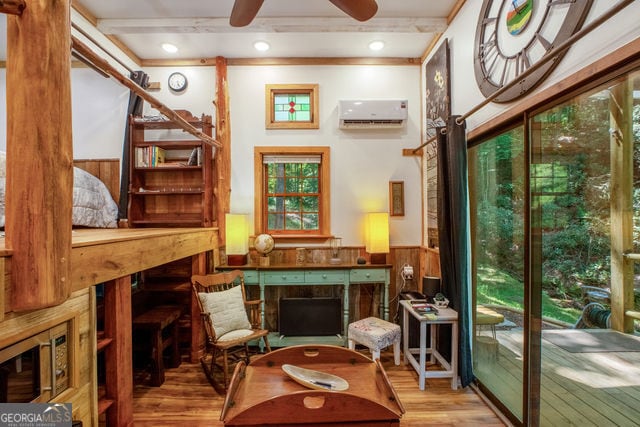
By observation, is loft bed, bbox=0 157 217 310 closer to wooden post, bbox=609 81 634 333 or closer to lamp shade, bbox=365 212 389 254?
lamp shade, bbox=365 212 389 254

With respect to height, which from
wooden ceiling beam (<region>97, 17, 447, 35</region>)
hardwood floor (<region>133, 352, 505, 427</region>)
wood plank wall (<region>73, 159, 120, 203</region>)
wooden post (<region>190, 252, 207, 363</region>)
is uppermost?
wooden ceiling beam (<region>97, 17, 447, 35</region>)

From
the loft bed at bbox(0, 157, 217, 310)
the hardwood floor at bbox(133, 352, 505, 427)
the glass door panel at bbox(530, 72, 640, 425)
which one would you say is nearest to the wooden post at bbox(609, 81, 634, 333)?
the glass door panel at bbox(530, 72, 640, 425)

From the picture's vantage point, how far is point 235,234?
3.09 meters

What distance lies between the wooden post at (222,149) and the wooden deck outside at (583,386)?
301cm

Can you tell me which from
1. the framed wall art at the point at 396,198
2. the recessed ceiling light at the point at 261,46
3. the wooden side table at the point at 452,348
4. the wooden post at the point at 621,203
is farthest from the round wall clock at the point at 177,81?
the wooden post at the point at 621,203

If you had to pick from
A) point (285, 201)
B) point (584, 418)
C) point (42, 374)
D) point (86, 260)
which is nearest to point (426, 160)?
point (285, 201)

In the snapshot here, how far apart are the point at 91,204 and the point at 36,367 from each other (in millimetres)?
2055

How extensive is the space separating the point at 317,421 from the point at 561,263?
161 cm

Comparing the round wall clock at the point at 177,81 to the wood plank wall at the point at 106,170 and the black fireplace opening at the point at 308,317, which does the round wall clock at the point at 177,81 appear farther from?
the black fireplace opening at the point at 308,317

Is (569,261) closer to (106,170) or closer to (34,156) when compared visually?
(34,156)

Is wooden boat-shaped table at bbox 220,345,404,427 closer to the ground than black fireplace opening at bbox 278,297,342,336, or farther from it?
farther from it

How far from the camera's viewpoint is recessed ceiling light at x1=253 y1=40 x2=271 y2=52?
312cm

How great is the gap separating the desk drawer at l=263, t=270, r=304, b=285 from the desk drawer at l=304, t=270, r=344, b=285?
86mm

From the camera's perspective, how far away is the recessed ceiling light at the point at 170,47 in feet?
10.4
